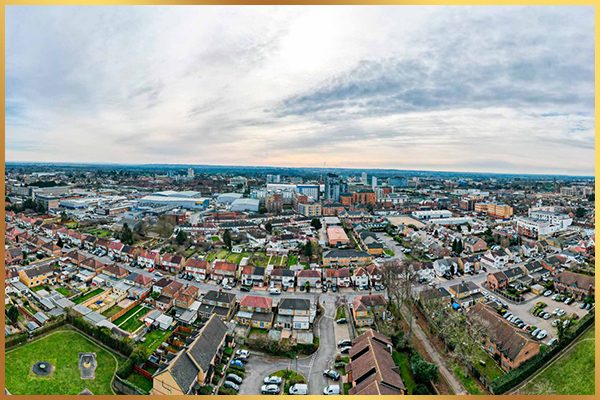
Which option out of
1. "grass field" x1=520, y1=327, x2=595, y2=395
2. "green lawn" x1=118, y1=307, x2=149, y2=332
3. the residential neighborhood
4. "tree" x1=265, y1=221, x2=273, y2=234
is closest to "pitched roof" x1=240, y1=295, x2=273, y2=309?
the residential neighborhood

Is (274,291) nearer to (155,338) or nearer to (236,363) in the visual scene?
(155,338)

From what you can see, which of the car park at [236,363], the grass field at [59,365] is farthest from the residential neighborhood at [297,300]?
the grass field at [59,365]

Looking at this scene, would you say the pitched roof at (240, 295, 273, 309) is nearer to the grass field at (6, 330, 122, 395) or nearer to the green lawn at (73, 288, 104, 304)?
the grass field at (6, 330, 122, 395)

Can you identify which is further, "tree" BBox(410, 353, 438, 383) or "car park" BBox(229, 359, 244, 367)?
"car park" BBox(229, 359, 244, 367)

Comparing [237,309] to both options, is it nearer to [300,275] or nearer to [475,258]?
[300,275]

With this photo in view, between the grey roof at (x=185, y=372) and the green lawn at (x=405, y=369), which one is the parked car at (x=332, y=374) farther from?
the grey roof at (x=185, y=372)

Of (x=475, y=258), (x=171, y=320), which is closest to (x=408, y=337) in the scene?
(x=171, y=320)
